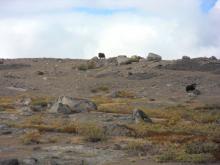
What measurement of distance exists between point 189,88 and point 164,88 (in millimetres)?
3966

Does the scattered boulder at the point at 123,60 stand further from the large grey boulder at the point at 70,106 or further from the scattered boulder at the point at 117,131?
the scattered boulder at the point at 117,131

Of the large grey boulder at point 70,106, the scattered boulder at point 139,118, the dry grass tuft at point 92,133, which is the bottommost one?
the dry grass tuft at point 92,133

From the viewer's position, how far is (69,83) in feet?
242

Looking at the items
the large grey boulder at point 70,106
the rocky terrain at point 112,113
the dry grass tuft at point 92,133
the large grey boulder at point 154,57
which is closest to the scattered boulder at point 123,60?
the rocky terrain at point 112,113

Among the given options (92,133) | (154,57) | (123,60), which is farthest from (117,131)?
(154,57)

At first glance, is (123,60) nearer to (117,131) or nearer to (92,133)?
(117,131)

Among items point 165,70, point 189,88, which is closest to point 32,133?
point 189,88

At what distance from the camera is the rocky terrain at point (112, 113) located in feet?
83.4

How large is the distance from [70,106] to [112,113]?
3179 millimetres

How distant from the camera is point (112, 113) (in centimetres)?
4338

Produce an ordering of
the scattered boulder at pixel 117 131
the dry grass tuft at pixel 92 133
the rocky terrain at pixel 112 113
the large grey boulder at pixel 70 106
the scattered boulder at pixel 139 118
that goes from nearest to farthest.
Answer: the rocky terrain at pixel 112 113
the dry grass tuft at pixel 92 133
the scattered boulder at pixel 117 131
the scattered boulder at pixel 139 118
the large grey boulder at pixel 70 106

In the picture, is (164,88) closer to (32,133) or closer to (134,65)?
(134,65)

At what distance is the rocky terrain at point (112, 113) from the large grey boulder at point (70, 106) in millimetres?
74

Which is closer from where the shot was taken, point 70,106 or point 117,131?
point 117,131
